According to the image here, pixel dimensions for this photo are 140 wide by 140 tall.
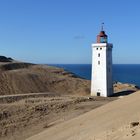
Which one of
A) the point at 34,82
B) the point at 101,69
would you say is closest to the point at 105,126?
the point at 101,69

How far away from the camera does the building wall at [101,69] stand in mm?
42750

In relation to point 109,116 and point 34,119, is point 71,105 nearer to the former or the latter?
point 34,119

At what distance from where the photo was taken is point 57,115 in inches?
1132

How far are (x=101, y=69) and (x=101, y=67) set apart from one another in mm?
232

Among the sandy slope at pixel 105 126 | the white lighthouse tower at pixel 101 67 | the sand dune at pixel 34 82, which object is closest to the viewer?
the sandy slope at pixel 105 126

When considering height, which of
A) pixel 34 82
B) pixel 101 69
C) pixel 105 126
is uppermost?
pixel 101 69

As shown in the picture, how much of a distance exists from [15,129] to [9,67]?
110ft

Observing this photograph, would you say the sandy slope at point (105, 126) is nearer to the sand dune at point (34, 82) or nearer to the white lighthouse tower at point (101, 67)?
the white lighthouse tower at point (101, 67)

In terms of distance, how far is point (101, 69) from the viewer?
42938 mm

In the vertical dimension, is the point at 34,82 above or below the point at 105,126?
below

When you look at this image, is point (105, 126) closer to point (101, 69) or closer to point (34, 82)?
point (101, 69)

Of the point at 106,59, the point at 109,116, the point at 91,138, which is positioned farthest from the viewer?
the point at 106,59

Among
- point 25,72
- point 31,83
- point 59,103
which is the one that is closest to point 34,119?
point 59,103

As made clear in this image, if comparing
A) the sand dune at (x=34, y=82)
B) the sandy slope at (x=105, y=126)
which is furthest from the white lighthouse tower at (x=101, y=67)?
the sandy slope at (x=105, y=126)
